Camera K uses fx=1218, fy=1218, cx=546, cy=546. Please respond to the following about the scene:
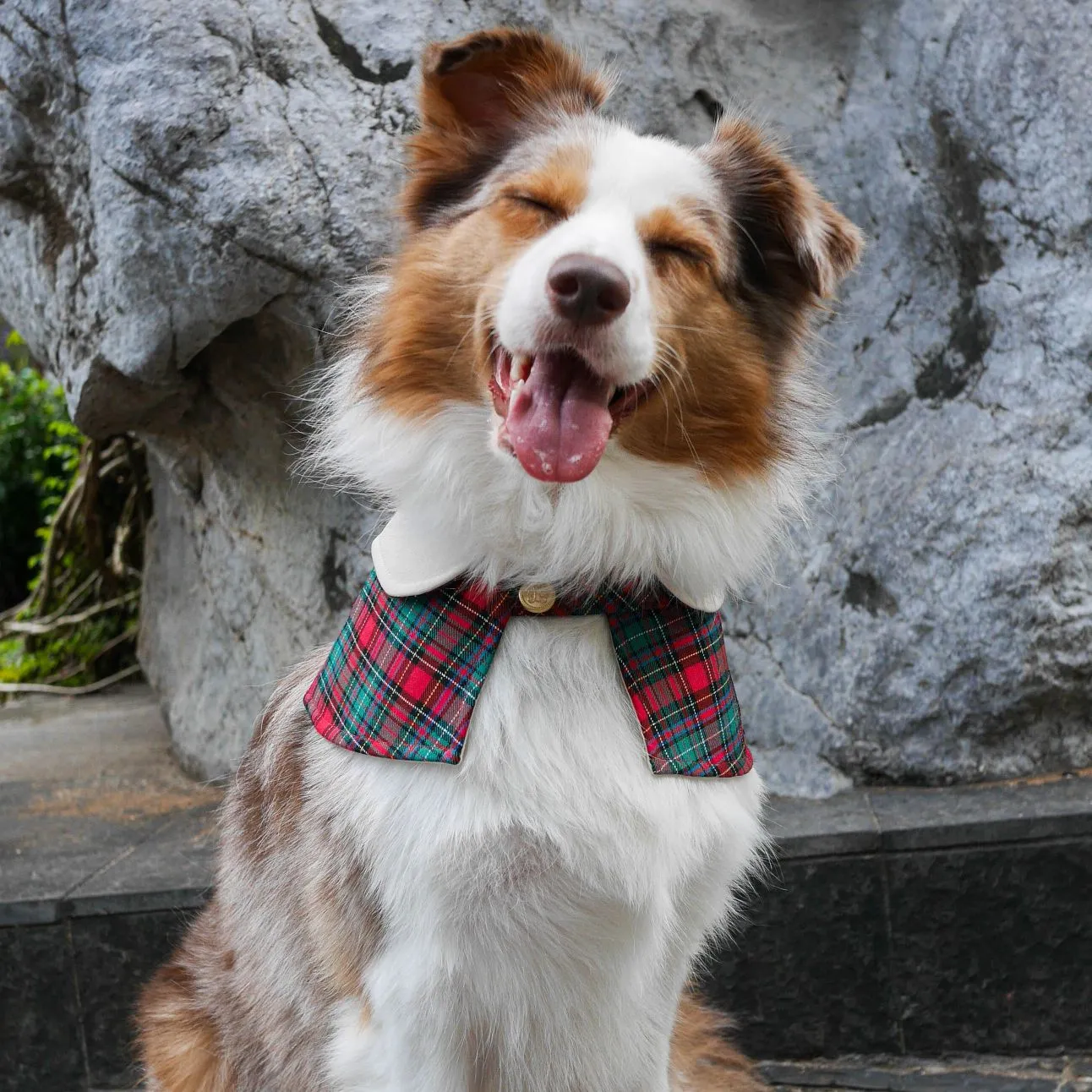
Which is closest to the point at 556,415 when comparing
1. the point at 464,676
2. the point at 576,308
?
the point at 576,308

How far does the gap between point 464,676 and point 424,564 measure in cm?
22

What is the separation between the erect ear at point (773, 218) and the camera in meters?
2.18

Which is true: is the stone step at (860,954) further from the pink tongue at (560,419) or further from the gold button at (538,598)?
the pink tongue at (560,419)

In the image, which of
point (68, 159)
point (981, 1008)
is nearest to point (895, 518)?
point (981, 1008)

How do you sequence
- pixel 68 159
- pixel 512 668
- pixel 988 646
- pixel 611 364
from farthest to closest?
pixel 68 159
pixel 988 646
pixel 512 668
pixel 611 364

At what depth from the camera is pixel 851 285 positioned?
3.58 meters

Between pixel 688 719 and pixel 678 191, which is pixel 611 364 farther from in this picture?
pixel 688 719

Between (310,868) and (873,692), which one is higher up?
(310,868)

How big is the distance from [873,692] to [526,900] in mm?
1722

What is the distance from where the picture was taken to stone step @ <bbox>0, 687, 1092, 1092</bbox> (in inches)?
113

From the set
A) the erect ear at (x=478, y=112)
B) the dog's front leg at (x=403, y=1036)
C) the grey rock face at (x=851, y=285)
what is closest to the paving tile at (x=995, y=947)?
the grey rock face at (x=851, y=285)

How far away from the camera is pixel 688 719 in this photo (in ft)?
6.53

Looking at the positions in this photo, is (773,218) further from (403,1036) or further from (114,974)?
(114,974)

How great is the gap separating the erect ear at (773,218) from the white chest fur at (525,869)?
74 centimetres
